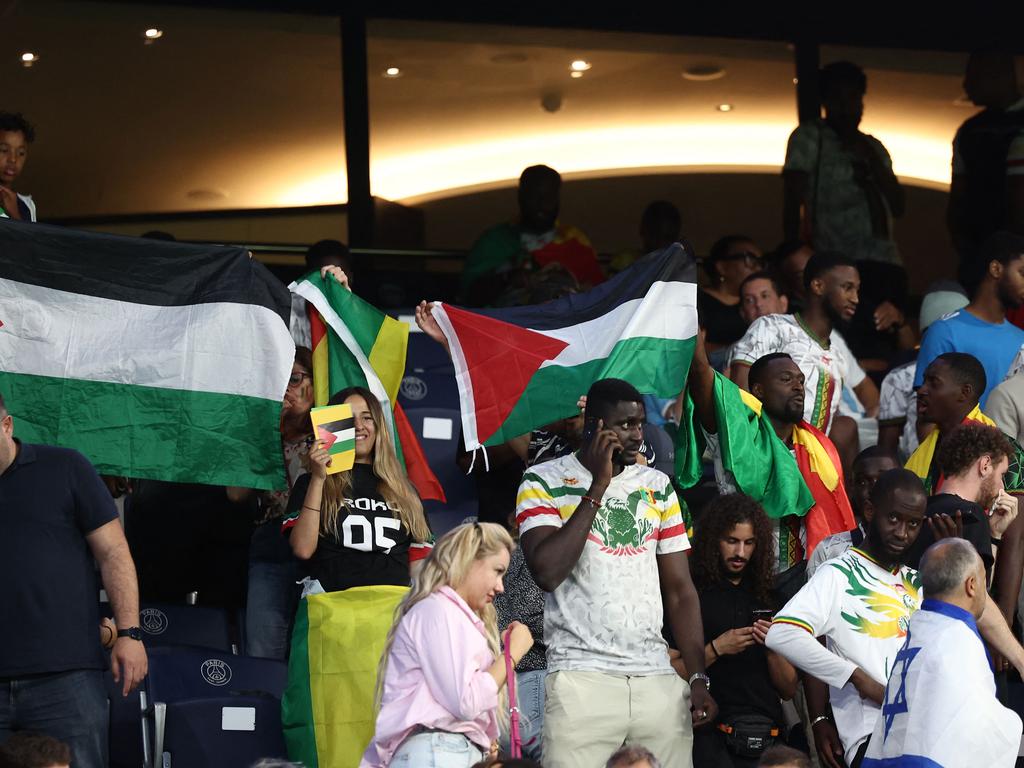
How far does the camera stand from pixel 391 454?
8266 millimetres

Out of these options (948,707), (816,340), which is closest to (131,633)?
(948,707)

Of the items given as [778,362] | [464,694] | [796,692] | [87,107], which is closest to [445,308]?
[778,362]

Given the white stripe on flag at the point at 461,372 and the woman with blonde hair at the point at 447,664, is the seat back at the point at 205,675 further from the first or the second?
the woman with blonde hair at the point at 447,664

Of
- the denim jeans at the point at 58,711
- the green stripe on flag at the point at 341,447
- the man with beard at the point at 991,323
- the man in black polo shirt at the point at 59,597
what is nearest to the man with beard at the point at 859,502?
the man with beard at the point at 991,323

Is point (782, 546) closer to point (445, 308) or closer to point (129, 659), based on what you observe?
point (445, 308)

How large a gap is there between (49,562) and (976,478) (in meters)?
3.84

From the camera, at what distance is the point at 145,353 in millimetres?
8562

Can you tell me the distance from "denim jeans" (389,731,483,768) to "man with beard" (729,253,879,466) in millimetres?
3460

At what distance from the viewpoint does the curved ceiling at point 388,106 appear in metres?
13.3

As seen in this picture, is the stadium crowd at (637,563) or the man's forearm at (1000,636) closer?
the stadium crowd at (637,563)

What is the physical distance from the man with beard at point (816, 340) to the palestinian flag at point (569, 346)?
772 millimetres

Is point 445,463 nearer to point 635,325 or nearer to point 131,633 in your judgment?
point 635,325

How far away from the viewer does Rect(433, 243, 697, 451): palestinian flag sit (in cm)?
878

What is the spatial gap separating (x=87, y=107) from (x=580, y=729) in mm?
7542
